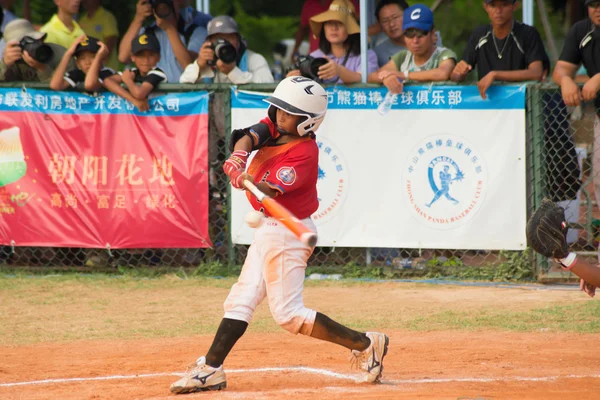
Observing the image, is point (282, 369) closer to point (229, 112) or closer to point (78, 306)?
point (78, 306)

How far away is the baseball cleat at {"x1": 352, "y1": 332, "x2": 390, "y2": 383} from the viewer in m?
5.58

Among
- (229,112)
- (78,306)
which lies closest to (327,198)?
(229,112)

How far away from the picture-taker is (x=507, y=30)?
914 cm

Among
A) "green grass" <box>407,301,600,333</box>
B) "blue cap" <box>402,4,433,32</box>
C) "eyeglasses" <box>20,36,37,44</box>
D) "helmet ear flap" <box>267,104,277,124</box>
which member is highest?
"blue cap" <box>402,4,433,32</box>

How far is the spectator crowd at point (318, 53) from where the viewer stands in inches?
356

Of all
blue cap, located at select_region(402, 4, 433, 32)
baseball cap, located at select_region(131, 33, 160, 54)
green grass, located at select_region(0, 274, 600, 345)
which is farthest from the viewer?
baseball cap, located at select_region(131, 33, 160, 54)

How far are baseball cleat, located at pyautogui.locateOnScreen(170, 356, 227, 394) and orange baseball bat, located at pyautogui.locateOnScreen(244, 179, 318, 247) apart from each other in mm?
1135

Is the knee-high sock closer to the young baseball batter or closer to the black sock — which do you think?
the young baseball batter

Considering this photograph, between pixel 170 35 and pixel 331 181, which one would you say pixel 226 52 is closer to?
pixel 170 35

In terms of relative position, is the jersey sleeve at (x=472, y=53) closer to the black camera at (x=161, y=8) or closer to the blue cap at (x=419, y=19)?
the blue cap at (x=419, y=19)

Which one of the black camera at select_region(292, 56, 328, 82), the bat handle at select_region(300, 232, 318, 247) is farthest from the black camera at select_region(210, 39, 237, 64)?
the bat handle at select_region(300, 232, 318, 247)

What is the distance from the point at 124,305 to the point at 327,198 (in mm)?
2382

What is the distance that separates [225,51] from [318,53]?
107cm

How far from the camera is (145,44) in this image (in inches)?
384
